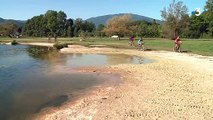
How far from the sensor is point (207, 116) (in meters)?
12.6

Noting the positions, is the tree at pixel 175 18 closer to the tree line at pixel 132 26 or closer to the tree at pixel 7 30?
the tree line at pixel 132 26

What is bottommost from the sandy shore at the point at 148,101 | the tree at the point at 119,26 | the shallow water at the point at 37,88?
the shallow water at the point at 37,88

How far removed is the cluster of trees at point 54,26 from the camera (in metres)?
151

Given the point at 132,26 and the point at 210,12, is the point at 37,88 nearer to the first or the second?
the point at 132,26

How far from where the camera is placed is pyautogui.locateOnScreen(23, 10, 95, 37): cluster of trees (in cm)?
15088

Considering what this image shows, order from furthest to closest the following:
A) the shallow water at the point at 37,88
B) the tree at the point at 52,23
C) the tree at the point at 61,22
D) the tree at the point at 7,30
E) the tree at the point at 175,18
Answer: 1. the tree at the point at 7,30
2. the tree at the point at 61,22
3. the tree at the point at 52,23
4. the tree at the point at 175,18
5. the shallow water at the point at 37,88

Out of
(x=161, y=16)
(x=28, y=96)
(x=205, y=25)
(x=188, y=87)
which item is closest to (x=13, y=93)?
(x=28, y=96)

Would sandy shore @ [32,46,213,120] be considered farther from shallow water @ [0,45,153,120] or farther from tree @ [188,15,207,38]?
tree @ [188,15,207,38]

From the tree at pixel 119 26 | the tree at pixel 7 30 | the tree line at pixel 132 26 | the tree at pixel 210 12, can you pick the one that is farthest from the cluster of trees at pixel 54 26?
the tree at pixel 210 12

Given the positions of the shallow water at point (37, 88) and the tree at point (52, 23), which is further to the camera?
the tree at point (52, 23)

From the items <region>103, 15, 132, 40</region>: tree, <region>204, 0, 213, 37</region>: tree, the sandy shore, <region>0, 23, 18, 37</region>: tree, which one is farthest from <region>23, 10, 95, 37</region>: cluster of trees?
the sandy shore

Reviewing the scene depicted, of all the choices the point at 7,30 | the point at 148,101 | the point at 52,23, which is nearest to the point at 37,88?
the point at 148,101

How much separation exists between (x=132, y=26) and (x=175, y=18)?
13287 mm

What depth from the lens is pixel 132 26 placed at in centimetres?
9506
